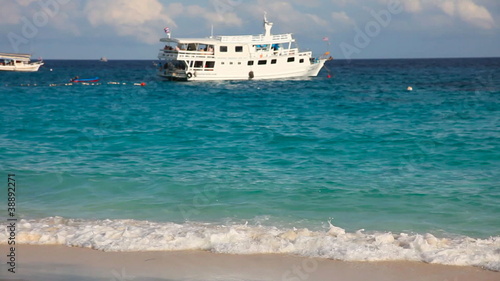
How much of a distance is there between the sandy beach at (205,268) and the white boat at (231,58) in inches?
2032

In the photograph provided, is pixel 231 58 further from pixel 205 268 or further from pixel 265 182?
pixel 205 268

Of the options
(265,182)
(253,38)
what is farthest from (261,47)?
(265,182)

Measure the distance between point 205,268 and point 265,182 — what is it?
6.48 metres

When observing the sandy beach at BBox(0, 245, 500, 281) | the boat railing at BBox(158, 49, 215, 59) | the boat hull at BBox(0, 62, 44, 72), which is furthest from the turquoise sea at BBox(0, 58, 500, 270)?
the boat hull at BBox(0, 62, 44, 72)

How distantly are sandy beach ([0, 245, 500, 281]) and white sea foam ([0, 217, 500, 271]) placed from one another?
0.25m

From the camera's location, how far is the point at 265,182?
50.0 feet

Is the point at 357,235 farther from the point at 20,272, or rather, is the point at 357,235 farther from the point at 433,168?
the point at 433,168

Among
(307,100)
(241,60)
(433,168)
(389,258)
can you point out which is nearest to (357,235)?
(389,258)

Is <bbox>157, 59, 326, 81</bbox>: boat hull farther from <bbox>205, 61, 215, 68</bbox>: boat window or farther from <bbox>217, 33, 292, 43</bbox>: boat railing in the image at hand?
<bbox>217, 33, 292, 43</bbox>: boat railing

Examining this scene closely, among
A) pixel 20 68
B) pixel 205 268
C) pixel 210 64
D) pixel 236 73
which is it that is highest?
pixel 210 64

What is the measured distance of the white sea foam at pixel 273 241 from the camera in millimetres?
9422

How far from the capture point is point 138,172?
16.5 meters

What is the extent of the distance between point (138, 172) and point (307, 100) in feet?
83.6

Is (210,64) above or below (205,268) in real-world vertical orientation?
above
